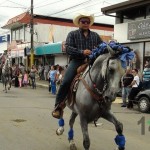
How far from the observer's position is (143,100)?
564 inches

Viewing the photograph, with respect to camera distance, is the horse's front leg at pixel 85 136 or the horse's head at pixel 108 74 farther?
the horse's front leg at pixel 85 136

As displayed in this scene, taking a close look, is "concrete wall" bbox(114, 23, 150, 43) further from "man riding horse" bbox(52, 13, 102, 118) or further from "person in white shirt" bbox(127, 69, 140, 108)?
"man riding horse" bbox(52, 13, 102, 118)

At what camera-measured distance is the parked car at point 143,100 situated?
1406 cm

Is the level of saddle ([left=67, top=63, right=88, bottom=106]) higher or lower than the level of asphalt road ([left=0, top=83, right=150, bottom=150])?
higher

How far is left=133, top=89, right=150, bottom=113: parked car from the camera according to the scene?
1406 centimetres

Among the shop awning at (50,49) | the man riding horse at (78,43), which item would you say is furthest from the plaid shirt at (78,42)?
the shop awning at (50,49)

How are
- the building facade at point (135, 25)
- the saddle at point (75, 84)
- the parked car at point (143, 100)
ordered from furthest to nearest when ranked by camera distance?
the building facade at point (135, 25) < the parked car at point (143, 100) < the saddle at point (75, 84)

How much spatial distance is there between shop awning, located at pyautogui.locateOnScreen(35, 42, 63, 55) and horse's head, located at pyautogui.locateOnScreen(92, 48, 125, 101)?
24.9m

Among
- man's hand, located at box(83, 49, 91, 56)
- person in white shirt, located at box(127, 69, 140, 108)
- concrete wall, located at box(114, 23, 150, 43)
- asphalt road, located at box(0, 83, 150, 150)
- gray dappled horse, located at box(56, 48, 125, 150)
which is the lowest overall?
asphalt road, located at box(0, 83, 150, 150)

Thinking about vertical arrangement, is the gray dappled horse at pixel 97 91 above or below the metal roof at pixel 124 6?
below

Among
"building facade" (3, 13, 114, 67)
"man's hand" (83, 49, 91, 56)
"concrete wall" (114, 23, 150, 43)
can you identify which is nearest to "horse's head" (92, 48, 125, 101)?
"man's hand" (83, 49, 91, 56)

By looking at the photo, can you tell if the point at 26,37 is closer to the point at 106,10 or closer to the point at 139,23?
the point at 106,10

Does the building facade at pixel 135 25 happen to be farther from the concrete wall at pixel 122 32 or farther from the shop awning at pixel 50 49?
the shop awning at pixel 50 49

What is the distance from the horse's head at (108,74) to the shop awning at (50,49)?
2488cm
